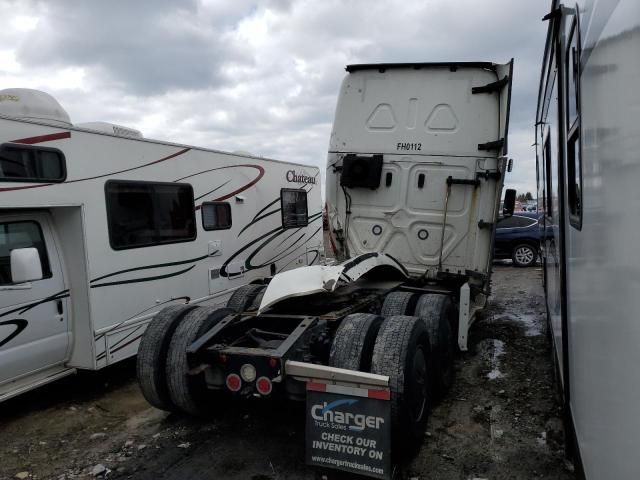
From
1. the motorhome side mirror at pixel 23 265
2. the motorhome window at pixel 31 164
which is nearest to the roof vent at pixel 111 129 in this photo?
the motorhome window at pixel 31 164

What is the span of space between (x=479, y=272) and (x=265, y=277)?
3721 millimetres

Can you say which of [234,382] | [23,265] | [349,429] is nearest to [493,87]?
[349,429]

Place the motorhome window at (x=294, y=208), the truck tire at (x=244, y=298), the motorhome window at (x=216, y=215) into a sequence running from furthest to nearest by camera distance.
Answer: the motorhome window at (x=294, y=208), the motorhome window at (x=216, y=215), the truck tire at (x=244, y=298)

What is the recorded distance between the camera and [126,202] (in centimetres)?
587

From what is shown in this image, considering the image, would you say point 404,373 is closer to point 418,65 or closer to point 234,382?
point 234,382

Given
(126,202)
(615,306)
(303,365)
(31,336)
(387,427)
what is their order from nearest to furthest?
(615,306) < (387,427) < (303,365) < (31,336) < (126,202)

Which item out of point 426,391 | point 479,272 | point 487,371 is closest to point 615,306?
point 426,391

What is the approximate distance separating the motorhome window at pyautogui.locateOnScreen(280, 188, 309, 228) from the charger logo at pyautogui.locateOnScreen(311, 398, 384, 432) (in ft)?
19.8

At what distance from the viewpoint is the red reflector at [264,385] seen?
3.79 m

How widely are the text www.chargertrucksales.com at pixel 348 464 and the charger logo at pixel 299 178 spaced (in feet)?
21.9

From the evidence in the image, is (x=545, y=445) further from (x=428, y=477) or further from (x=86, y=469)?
(x=86, y=469)

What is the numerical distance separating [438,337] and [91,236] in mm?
3795

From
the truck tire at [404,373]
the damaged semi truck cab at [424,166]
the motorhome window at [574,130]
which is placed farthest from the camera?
the damaged semi truck cab at [424,166]

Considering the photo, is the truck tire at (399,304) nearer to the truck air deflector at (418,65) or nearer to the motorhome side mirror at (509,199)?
the motorhome side mirror at (509,199)
